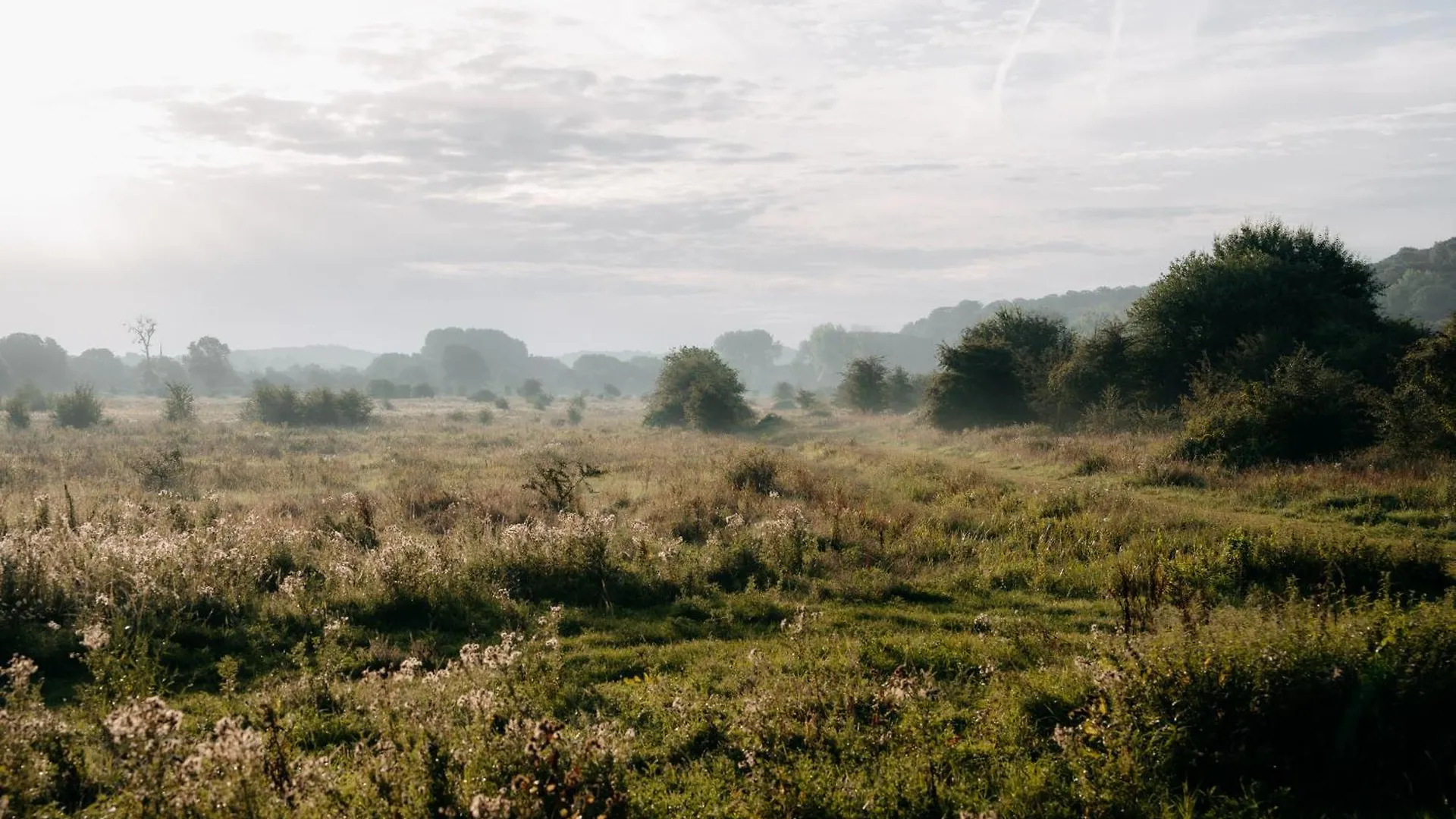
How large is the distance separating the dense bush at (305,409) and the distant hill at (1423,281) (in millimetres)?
90912

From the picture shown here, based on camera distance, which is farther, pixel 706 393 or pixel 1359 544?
pixel 706 393

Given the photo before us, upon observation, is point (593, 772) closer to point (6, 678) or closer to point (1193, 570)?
point (6, 678)

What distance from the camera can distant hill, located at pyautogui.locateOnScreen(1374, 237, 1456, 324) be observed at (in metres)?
75.4

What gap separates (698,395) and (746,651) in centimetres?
4177


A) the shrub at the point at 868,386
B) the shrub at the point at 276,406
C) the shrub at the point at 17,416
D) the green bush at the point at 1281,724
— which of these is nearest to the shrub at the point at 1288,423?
the green bush at the point at 1281,724

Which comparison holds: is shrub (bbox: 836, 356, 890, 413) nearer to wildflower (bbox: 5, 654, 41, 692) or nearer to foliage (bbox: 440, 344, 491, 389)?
wildflower (bbox: 5, 654, 41, 692)

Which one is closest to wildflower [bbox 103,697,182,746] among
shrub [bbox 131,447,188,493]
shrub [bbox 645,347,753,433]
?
shrub [bbox 131,447,188,493]

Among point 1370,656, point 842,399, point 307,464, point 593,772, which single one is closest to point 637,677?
point 593,772

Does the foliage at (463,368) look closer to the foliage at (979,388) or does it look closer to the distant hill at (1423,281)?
the foliage at (979,388)

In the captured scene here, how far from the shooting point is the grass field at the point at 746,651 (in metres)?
5.03

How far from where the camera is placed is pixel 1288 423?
62.5ft

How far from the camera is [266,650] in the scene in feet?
27.0

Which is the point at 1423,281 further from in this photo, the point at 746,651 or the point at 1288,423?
the point at 746,651

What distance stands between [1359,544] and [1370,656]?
6.01 meters
